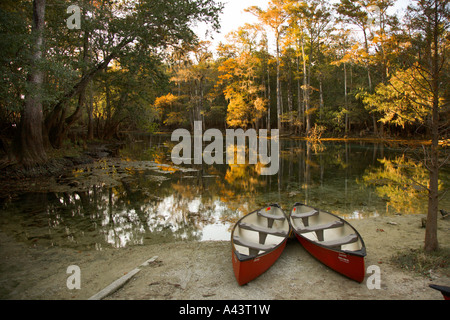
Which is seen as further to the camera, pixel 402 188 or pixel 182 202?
pixel 402 188

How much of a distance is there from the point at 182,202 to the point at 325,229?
194 inches

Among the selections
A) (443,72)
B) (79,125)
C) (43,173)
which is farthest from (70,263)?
(79,125)

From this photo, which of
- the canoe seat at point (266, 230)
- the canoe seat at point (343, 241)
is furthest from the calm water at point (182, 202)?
the canoe seat at point (343, 241)

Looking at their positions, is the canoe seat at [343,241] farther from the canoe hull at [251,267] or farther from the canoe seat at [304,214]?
the canoe seat at [304,214]

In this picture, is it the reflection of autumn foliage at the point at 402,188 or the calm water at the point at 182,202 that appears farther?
the reflection of autumn foliage at the point at 402,188

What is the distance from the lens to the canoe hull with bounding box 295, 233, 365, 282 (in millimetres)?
4078

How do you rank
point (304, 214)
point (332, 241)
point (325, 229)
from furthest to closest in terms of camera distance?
point (304, 214), point (325, 229), point (332, 241)

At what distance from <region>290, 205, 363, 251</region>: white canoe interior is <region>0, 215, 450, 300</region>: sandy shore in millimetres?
391

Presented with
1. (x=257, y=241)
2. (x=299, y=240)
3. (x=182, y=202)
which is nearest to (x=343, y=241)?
(x=299, y=240)

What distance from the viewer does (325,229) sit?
5.82 metres

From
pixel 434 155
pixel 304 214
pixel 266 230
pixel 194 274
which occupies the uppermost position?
pixel 434 155

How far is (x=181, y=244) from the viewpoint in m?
5.78

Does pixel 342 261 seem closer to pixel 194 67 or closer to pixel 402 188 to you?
pixel 402 188

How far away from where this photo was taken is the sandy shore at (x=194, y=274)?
3.87 metres
